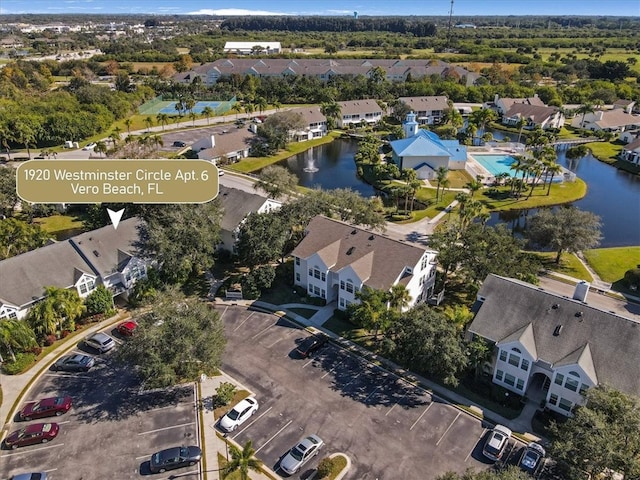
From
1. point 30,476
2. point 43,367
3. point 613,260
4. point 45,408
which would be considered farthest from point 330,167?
point 30,476

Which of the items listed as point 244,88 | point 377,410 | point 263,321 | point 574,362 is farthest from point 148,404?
point 244,88

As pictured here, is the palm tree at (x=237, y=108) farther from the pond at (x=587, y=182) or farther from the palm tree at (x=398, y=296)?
the palm tree at (x=398, y=296)

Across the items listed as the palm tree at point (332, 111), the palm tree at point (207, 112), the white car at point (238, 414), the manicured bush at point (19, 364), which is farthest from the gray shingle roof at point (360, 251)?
the palm tree at point (207, 112)

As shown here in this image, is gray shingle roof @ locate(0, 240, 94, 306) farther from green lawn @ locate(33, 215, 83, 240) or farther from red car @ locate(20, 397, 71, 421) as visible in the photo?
green lawn @ locate(33, 215, 83, 240)

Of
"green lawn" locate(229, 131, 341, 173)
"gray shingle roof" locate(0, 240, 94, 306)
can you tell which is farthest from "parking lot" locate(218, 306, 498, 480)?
"green lawn" locate(229, 131, 341, 173)

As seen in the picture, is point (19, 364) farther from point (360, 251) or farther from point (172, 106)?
point (172, 106)
